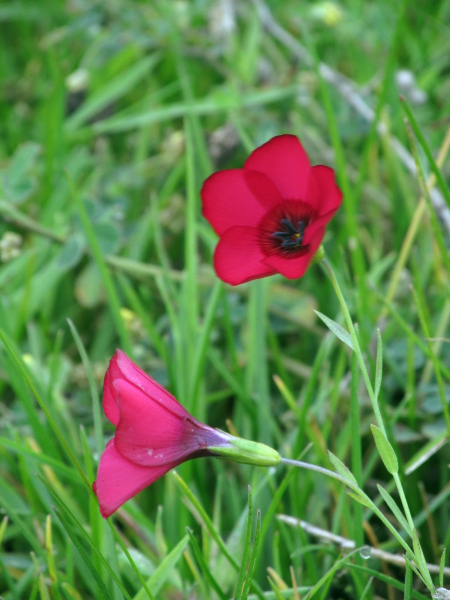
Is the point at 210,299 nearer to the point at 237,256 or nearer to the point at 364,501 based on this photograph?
the point at 237,256

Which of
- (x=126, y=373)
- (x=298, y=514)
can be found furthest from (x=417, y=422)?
(x=126, y=373)

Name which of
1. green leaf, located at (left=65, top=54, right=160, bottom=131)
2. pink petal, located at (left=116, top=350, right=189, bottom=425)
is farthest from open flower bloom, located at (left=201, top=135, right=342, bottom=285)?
green leaf, located at (left=65, top=54, right=160, bottom=131)

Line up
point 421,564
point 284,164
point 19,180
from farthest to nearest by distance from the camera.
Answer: point 19,180, point 284,164, point 421,564

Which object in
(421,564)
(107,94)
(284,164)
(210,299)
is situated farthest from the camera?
(107,94)

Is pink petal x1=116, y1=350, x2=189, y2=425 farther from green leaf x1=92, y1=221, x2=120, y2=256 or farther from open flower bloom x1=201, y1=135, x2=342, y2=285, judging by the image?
green leaf x1=92, y1=221, x2=120, y2=256

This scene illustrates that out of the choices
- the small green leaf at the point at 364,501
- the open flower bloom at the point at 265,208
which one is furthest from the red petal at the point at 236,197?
the small green leaf at the point at 364,501

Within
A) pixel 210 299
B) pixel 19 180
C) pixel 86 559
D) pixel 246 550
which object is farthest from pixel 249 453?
pixel 19 180

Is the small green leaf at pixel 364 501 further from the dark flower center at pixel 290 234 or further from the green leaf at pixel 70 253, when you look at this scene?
the green leaf at pixel 70 253

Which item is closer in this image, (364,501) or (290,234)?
(364,501)

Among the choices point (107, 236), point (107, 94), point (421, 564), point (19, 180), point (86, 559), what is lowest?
point (421, 564)
